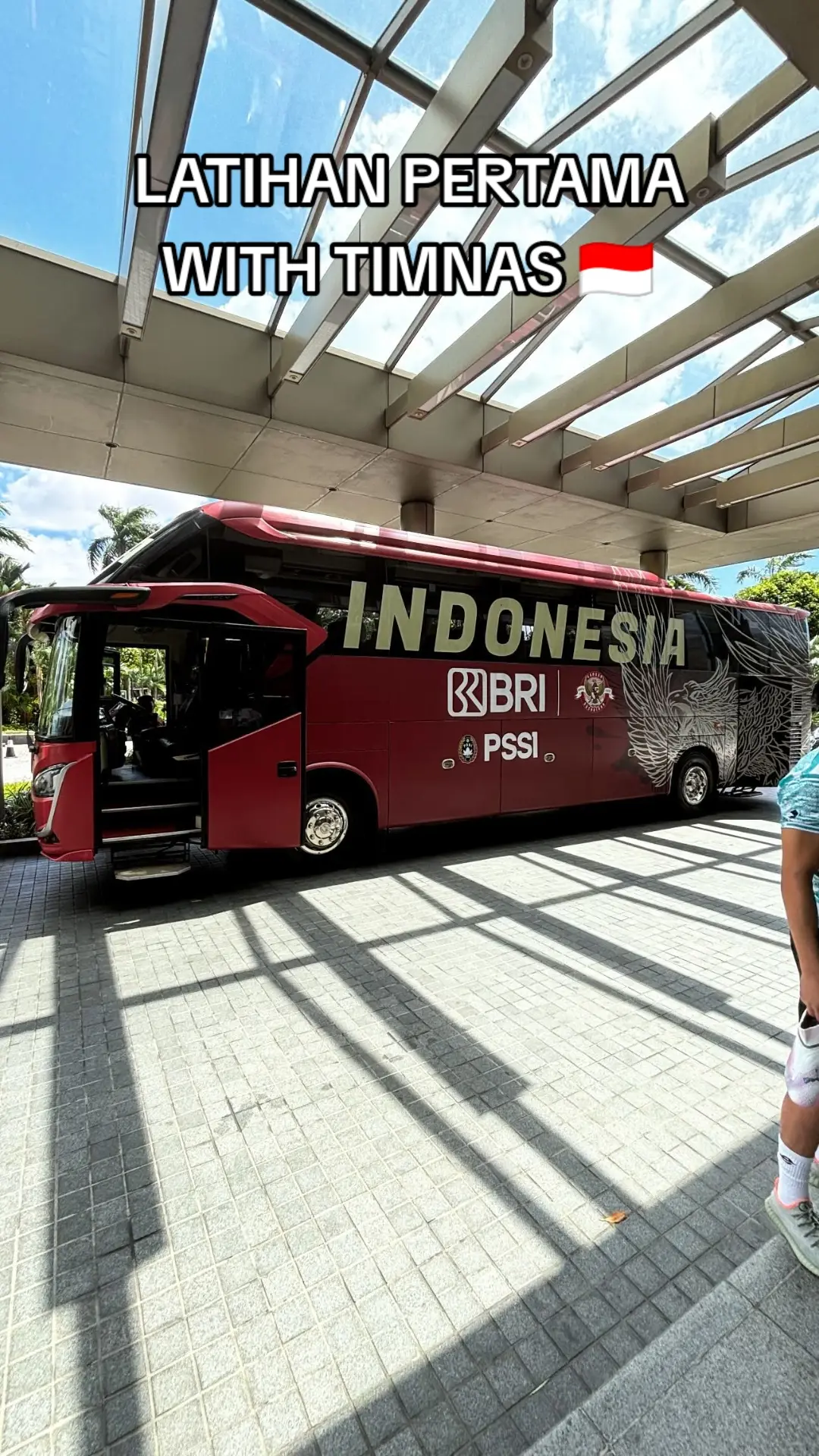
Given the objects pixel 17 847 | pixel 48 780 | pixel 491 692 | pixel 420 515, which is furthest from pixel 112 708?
pixel 420 515

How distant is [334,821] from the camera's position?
666 centimetres

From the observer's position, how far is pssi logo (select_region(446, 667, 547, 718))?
720cm

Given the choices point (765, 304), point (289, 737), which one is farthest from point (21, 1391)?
point (765, 304)

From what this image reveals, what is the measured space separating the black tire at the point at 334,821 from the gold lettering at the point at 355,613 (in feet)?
4.59

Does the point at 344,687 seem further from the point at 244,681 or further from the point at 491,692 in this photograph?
the point at 491,692

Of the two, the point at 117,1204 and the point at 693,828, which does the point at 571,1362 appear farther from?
the point at 693,828

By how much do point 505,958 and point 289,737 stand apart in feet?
9.30

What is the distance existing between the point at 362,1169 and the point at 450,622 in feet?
18.1

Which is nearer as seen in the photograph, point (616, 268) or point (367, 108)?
point (367, 108)

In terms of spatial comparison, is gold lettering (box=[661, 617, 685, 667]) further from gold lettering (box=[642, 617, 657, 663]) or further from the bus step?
the bus step

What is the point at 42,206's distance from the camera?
17.9ft

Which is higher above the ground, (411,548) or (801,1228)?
(411,548)

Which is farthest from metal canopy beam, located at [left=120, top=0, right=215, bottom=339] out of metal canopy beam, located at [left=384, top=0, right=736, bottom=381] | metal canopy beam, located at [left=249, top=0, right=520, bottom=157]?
metal canopy beam, located at [left=384, top=0, right=736, bottom=381]

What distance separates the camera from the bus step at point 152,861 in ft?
18.0
